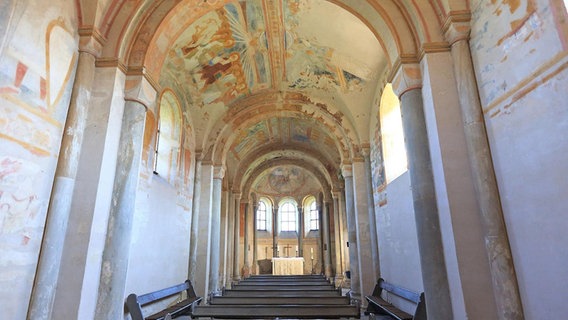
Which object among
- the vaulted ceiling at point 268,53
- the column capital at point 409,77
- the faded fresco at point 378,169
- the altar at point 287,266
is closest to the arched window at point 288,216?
the altar at point 287,266

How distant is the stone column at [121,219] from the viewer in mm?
4523

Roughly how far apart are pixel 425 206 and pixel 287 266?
17.7 metres

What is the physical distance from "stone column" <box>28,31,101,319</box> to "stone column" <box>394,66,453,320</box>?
15.7 ft

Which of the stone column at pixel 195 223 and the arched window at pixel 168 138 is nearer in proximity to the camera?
the arched window at pixel 168 138

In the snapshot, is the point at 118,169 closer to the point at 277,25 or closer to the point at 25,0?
the point at 25,0

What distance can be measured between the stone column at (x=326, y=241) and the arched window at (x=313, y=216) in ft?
8.66

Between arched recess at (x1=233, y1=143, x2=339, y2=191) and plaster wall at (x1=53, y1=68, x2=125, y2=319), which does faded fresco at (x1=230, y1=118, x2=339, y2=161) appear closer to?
arched recess at (x1=233, y1=143, x2=339, y2=191)

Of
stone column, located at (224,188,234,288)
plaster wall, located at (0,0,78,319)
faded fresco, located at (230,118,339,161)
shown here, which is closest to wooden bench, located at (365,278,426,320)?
plaster wall, located at (0,0,78,319)

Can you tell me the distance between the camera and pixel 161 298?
288 inches

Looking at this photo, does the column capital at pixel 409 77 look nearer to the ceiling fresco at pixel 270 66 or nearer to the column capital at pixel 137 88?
the ceiling fresco at pixel 270 66

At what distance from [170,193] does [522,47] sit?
7.47 metres

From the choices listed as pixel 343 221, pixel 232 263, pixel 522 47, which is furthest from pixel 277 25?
pixel 232 263

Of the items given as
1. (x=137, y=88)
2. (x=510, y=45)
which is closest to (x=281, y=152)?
(x=137, y=88)

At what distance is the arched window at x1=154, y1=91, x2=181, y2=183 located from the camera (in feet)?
26.3
